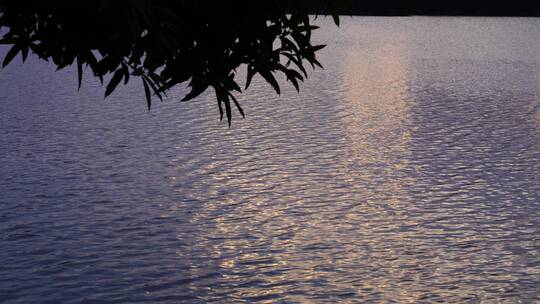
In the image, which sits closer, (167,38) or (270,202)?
(167,38)

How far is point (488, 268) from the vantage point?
12.8 m

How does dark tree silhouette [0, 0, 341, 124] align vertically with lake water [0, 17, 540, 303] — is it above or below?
above

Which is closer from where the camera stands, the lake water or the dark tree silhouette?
the dark tree silhouette

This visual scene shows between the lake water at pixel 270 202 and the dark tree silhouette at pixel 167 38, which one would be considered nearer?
the dark tree silhouette at pixel 167 38

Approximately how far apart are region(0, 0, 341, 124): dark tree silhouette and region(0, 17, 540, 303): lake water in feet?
19.7

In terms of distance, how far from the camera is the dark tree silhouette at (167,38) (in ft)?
17.6

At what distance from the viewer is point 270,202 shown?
666 inches

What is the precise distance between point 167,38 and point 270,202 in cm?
1168

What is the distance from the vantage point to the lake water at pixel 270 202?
12.1 m

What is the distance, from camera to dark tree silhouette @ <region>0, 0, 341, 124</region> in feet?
17.6

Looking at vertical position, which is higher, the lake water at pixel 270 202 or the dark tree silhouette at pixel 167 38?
the dark tree silhouette at pixel 167 38

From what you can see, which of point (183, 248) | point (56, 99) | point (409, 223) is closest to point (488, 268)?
point (409, 223)

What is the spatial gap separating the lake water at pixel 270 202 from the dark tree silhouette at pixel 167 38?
6.00 m

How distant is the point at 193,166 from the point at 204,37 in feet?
48.8
